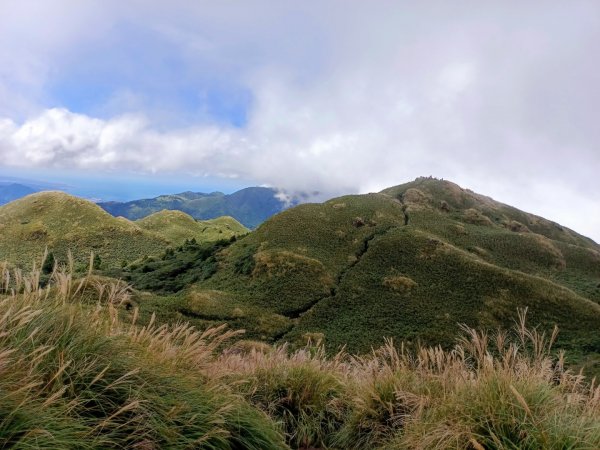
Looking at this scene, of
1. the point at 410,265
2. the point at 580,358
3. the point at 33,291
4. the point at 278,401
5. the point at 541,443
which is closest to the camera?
the point at 541,443

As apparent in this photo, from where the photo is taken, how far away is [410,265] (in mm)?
58688

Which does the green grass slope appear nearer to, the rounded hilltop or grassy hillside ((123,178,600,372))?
grassy hillside ((123,178,600,372))

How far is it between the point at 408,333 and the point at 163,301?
27.3m

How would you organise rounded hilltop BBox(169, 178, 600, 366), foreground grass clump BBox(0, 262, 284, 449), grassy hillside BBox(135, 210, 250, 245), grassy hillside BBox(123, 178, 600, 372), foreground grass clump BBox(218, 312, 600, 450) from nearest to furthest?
foreground grass clump BBox(0, 262, 284, 449)
foreground grass clump BBox(218, 312, 600, 450)
grassy hillside BBox(123, 178, 600, 372)
rounded hilltop BBox(169, 178, 600, 366)
grassy hillside BBox(135, 210, 250, 245)

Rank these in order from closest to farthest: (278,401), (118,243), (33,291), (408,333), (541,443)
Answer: (541,443) → (33,291) → (278,401) → (408,333) → (118,243)

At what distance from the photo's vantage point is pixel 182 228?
367 ft

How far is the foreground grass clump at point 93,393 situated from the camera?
10.3 ft

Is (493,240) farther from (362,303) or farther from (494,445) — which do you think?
(494,445)

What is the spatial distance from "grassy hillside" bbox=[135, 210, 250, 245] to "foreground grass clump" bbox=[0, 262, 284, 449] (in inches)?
3956

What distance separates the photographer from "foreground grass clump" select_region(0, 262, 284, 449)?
10.3 feet

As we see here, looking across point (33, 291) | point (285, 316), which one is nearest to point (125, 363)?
point (33, 291)

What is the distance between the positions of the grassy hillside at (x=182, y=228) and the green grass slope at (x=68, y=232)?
7.06 m

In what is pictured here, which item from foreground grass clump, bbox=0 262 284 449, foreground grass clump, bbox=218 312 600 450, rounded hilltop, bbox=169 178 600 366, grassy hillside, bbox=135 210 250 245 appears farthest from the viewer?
grassy hillside, bbox=135 210 250 245

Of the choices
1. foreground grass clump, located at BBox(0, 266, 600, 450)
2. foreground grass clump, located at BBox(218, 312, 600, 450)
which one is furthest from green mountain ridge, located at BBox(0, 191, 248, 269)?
foreground grass clump, located at BBox(0, 266, 600, 450)
